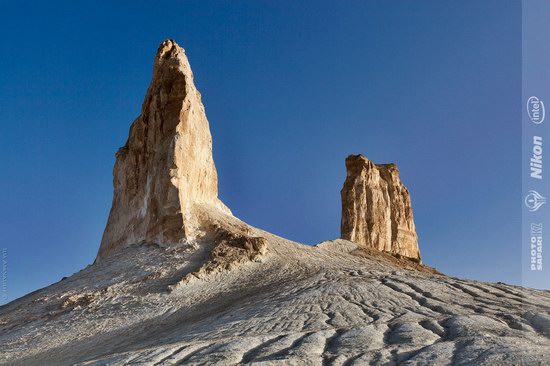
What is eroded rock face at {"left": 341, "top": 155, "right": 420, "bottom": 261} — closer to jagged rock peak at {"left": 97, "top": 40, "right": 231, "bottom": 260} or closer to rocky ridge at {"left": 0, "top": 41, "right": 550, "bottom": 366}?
rocky ridge at {"left": 0, "top": 41, "right": 550, "bottom": 366}

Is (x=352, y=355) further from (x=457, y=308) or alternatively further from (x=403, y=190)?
(x=403, y=190)

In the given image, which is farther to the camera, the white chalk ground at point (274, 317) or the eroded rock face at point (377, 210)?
the eroded rock face at point (377, 210)

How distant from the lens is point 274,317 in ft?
42.2

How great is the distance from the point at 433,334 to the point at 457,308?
3.67 m

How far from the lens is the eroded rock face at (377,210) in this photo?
50719mm

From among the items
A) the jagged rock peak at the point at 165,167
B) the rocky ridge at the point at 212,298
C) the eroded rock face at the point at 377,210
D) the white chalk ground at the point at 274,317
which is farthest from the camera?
the eroded rock face at the point at 377,210

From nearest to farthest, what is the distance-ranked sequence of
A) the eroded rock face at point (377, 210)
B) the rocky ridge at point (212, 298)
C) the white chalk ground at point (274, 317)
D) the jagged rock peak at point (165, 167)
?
the white chalk ground at point (274, 317) < the rocky ridge at point (212, 298) < the jagged rock peak at point (165, 167) < the eroded rock face at point (377, 210)

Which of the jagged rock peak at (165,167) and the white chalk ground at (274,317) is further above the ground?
the jagged rock peak at (165,167)

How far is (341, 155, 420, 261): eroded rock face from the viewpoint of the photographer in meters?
50.7

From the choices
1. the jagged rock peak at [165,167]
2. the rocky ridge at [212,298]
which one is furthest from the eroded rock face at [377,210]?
the jagged rock peak at [165,167]

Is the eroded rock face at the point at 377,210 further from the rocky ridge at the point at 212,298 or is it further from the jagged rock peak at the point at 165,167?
the jagged rock peak at the point at 165,167

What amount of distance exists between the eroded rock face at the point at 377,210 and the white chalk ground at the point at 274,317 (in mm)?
22690

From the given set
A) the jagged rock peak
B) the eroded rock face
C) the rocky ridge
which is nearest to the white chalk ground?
the rocky ridge

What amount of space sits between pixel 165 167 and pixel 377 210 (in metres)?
30.6
